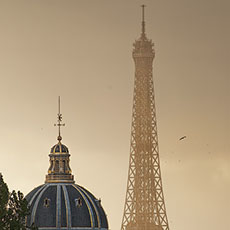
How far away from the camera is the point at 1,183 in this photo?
19488cm

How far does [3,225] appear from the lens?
192375 millimetres

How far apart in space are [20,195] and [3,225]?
25.0ft

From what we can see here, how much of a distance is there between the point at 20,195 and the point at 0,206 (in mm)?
6780

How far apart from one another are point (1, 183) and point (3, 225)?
4040 mm

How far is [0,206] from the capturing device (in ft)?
633

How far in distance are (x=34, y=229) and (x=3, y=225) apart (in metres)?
3.34

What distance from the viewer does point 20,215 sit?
194250 millimetres

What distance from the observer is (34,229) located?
194750 millimetres

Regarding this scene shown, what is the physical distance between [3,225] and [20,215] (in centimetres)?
235

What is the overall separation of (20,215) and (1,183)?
2958 mm

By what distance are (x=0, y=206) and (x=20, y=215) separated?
2.09 meters
